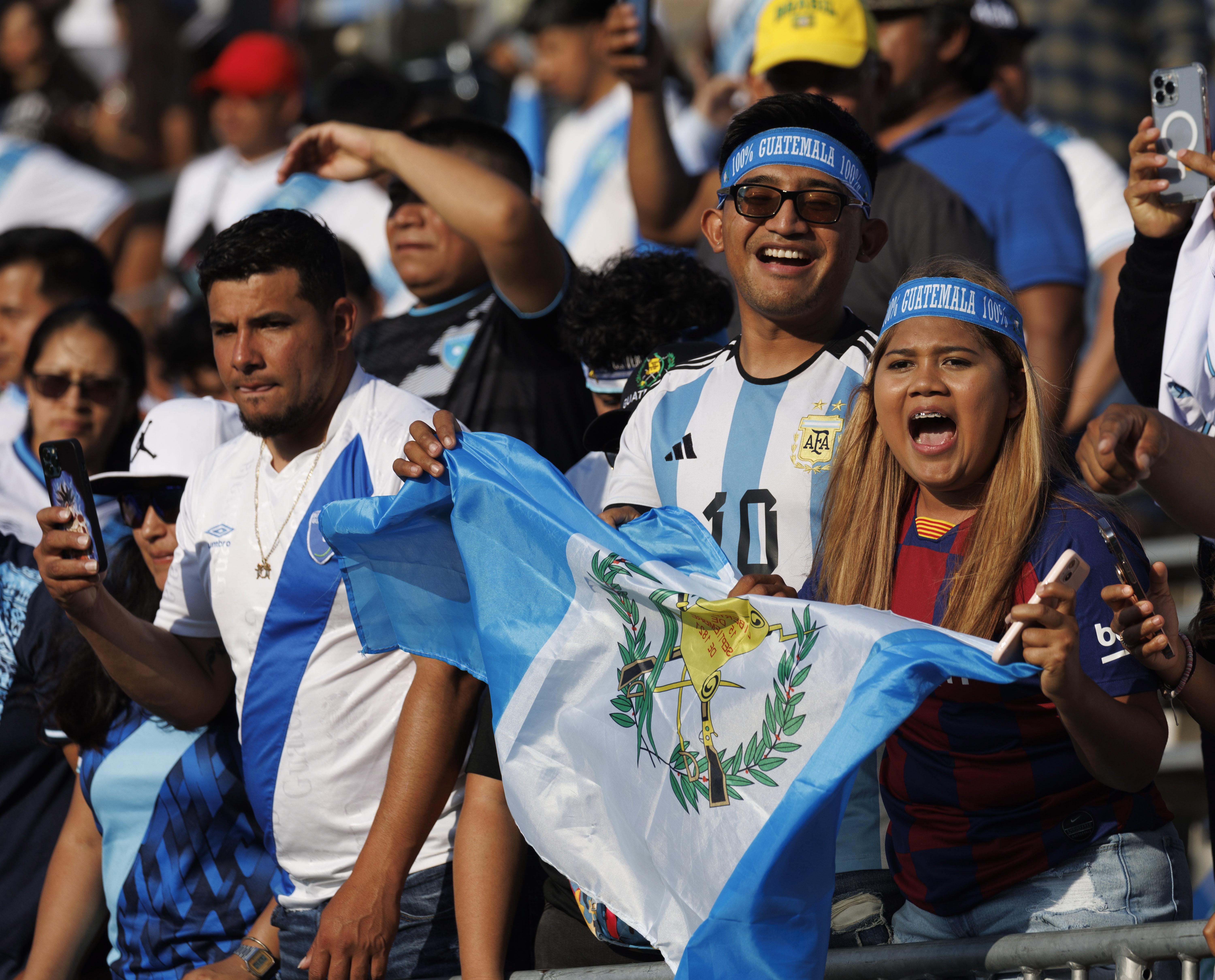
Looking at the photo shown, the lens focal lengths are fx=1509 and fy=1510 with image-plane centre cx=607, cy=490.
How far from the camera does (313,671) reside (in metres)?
3.78

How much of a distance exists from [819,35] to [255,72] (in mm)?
4163

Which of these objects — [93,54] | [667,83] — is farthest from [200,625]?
[93,54]

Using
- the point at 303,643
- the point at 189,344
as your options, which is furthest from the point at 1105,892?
the point at 189,344

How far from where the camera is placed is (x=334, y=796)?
376 cm

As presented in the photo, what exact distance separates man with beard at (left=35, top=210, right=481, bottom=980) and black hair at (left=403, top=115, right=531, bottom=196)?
1.08m

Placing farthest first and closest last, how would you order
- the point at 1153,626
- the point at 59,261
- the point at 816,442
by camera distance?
the point at 59,261, the point at 816,442, the point at 1153,626

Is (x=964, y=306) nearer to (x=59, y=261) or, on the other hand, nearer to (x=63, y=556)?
(x=63, y=556)

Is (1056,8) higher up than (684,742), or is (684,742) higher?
(1056,8)

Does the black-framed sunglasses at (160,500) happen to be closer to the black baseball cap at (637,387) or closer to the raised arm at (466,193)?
the raised arm at (466,193)

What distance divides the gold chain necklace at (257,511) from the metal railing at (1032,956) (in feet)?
4.76

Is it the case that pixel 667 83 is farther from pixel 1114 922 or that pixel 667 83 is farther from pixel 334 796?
pixel 1114 922

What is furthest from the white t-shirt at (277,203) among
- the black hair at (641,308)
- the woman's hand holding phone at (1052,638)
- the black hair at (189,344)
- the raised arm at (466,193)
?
the woman's hand holding phone at (1052,638)

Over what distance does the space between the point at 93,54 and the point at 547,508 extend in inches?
344

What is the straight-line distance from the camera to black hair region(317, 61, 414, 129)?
22.2ft
